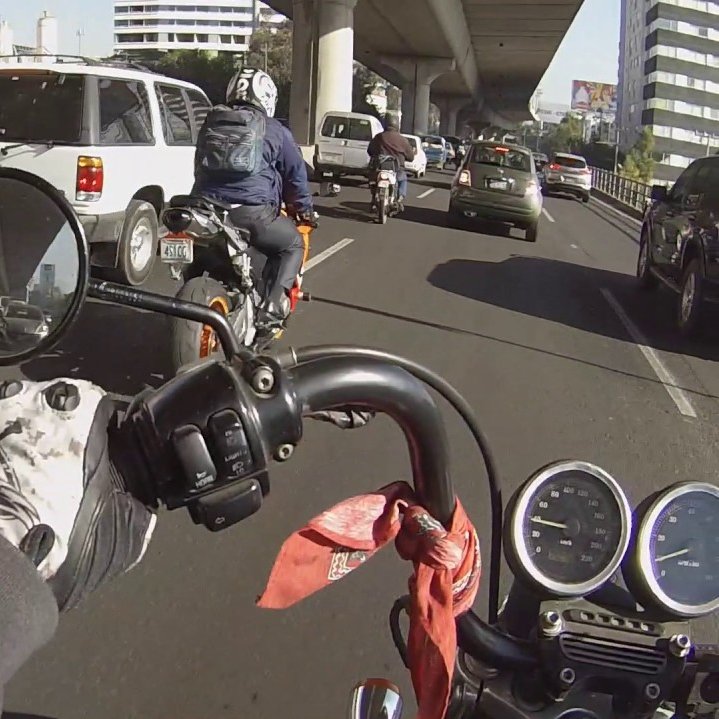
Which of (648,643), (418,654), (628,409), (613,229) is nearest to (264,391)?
(418,654)

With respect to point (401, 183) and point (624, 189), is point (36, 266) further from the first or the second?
point (624, 189)

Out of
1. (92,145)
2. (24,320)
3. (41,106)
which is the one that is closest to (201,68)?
(41,106)

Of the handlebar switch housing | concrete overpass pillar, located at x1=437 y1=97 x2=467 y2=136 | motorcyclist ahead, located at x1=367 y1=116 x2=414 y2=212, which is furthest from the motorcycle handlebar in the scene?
concrete overpass pillar, located at x1=437 y1=97 x2=467 y2=136

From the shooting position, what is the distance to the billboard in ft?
474

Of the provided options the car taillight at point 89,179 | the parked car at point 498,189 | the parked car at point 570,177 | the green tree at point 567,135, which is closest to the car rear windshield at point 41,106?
the car taillight at point 89,179

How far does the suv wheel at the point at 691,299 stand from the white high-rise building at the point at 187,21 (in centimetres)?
16887

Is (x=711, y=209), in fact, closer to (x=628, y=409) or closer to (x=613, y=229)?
(x=628, y=409)

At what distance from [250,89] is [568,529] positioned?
5.34m

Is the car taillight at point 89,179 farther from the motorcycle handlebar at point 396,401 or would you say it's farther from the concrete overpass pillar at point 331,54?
the concrete overpass pillar at point 331,54

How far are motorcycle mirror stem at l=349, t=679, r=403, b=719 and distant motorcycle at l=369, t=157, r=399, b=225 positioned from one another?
1701 cm

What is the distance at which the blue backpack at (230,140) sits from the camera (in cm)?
661

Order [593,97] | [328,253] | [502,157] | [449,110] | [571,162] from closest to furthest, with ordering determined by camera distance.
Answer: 1. [328,253]
2. [502,157]
3. [571,162]
4. [449,110]
5. [593,97]

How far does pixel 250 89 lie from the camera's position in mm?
6691

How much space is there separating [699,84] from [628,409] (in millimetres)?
108767
